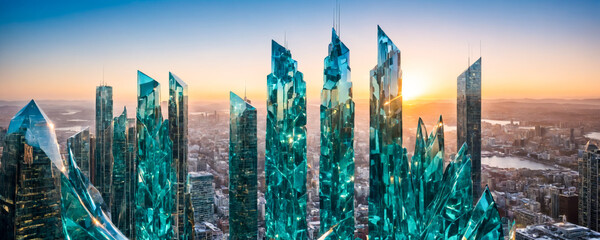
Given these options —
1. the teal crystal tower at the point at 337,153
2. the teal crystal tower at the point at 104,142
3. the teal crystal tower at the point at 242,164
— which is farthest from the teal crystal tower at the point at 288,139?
the teal crystal tower at the point at 104,142

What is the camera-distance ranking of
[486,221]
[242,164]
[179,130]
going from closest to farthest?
[486,221] → [242,164] → [179,130]

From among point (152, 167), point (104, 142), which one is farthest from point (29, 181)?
point (104, 142)

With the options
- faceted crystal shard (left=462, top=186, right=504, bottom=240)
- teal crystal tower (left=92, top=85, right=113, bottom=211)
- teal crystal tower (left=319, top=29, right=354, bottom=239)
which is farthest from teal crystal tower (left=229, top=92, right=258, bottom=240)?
teal crystal tower (left=92, top=85, right=113, bottom=211)

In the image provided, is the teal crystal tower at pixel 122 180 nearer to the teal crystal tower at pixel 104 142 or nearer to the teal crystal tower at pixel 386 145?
the teal crystal tower at pixel 104 142

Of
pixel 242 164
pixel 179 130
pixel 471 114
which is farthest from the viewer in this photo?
pixel 471 114

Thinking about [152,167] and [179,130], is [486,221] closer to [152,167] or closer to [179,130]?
[152,167]

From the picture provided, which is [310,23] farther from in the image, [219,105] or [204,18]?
[219,105]
